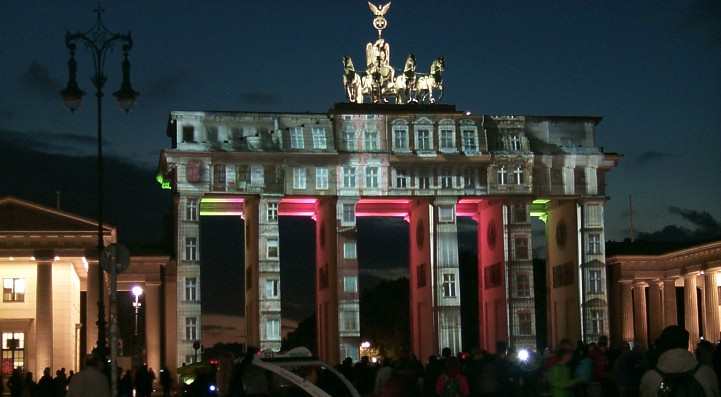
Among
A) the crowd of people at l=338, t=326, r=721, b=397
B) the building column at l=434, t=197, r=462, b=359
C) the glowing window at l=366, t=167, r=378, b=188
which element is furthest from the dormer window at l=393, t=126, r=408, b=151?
the crowd of people at l=338, t=326, r=721, b=397

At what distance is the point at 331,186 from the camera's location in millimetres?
75875

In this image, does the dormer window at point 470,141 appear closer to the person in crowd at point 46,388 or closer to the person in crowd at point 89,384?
the person in crowd at point 46,388

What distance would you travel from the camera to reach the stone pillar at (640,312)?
269ft

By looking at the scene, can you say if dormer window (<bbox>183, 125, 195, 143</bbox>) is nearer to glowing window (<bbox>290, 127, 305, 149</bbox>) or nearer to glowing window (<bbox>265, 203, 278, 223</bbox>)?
Answer: glowing window (<bbox>290, 127, 305, 149</bbox>)

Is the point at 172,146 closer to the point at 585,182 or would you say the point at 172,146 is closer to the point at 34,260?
the point at 34,260

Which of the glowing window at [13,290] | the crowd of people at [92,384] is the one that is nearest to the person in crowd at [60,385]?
the crowd of people at [92,384]

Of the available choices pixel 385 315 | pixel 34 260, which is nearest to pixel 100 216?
pixel 34 260

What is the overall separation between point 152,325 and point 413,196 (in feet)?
52.5

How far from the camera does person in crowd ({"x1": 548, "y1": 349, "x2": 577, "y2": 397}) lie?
19922mm

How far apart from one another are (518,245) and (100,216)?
47248mm

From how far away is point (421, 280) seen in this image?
78.1 metres

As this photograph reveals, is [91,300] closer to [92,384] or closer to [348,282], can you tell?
[348,282]

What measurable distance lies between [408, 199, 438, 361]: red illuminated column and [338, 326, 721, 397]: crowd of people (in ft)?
143

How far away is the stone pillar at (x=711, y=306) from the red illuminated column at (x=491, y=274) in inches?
429
